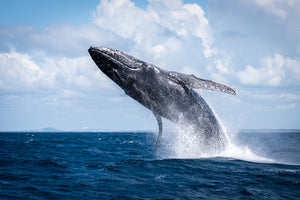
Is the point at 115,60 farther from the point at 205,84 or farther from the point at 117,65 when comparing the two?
the point at 205,84

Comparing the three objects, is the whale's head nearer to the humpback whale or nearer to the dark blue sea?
the humpback whale

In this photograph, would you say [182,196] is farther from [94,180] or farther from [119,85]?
[119,85]

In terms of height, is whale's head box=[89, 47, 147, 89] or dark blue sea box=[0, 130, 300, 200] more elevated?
whale's head box=[89, 47, 147, 89]

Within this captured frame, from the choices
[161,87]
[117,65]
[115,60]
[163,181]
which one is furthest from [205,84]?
[163,181]

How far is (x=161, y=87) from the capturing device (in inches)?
372

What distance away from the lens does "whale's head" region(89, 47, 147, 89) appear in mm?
8938

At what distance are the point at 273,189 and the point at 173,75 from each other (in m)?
4.80

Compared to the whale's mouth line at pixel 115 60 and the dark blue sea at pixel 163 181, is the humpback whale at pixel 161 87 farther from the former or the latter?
the dark blue sea at pixel 163 181

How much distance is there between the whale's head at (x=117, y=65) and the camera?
8.94m

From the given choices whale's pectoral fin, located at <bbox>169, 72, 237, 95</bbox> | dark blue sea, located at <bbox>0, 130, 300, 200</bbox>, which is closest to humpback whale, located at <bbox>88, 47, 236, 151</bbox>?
whale's pectoral fin, located at <bbox>169, 72, 237, 95</bbox>

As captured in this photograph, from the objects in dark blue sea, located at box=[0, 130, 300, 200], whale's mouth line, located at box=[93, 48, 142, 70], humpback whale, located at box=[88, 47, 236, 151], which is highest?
whale's mouth line, located at box=[93, 48, 142, 70]

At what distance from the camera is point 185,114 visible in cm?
1015

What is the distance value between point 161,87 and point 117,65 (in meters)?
1.73

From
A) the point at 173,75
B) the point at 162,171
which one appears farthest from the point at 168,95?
the point at 162,171
